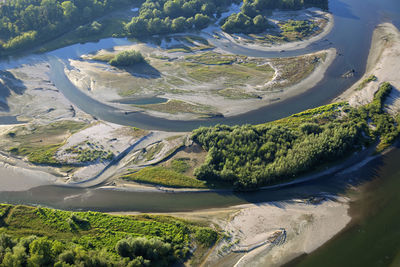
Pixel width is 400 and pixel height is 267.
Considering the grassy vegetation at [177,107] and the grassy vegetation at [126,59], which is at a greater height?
the grassy vegetation at [126,59]

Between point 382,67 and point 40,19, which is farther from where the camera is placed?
point 40,19

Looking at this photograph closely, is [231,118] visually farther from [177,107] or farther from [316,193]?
[316,193]

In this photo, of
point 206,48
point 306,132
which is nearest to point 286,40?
point 206,48

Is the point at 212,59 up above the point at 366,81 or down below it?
above

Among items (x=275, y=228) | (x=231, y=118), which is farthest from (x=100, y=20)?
(x=275, y=228)

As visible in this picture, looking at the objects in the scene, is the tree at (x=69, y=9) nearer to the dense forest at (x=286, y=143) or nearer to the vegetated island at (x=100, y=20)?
the vegetated island at (x=100, y=20)

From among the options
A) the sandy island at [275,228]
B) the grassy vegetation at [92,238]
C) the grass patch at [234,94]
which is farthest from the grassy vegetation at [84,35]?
the sandy island at [275,228]

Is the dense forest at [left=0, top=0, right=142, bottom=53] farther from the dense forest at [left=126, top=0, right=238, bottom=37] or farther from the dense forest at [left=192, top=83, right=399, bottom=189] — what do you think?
the dense forest at [left=192, top=83, right=399, bottom=189]
